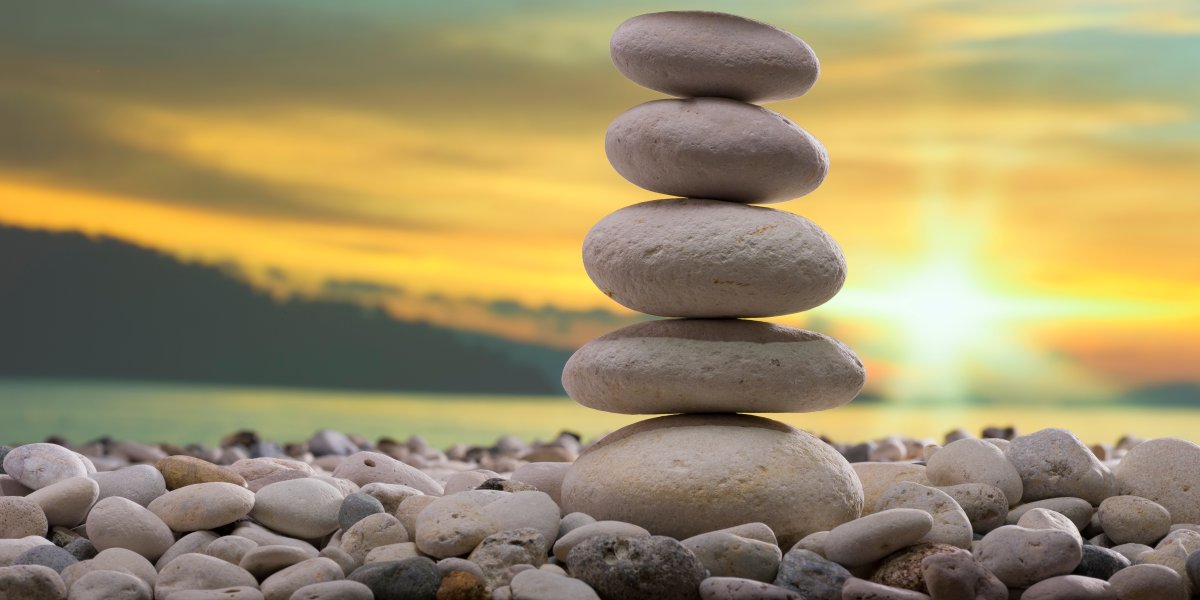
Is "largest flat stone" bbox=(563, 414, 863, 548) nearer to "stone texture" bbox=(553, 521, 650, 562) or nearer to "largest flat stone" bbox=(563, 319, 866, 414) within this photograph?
"largest flat stone" bbox=(563, 319, 866, 414)

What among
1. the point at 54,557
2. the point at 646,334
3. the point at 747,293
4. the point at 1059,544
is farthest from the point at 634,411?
the point at 54,557

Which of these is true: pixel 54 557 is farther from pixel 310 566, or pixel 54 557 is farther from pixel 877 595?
pixel 877 595

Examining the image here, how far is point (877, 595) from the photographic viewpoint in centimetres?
491

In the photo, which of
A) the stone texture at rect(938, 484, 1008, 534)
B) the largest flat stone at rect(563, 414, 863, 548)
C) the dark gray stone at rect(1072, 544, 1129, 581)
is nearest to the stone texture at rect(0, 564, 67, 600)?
the largest flat stone at rect(563, 414, 863, 548)

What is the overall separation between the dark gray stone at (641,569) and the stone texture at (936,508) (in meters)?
1.23

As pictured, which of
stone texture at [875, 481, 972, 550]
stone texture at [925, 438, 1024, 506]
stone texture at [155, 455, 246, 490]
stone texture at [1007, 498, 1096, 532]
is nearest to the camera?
stone texture at [875, 481, 972, 550]

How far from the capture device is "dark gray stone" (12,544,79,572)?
5.49 metres

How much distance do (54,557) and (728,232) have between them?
12.2ft

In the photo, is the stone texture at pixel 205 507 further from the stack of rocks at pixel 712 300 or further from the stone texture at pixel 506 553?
the stack of rocks at pixel 712 300

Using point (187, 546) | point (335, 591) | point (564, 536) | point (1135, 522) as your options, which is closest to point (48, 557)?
point (187, 546)

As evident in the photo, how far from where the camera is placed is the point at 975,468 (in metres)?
6.66

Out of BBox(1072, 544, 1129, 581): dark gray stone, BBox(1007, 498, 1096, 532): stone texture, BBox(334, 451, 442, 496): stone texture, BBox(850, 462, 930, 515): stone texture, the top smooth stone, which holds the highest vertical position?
the top smooth stone

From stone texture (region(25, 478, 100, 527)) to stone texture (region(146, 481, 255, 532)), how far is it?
48 cm

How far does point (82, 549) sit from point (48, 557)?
1.51ft
